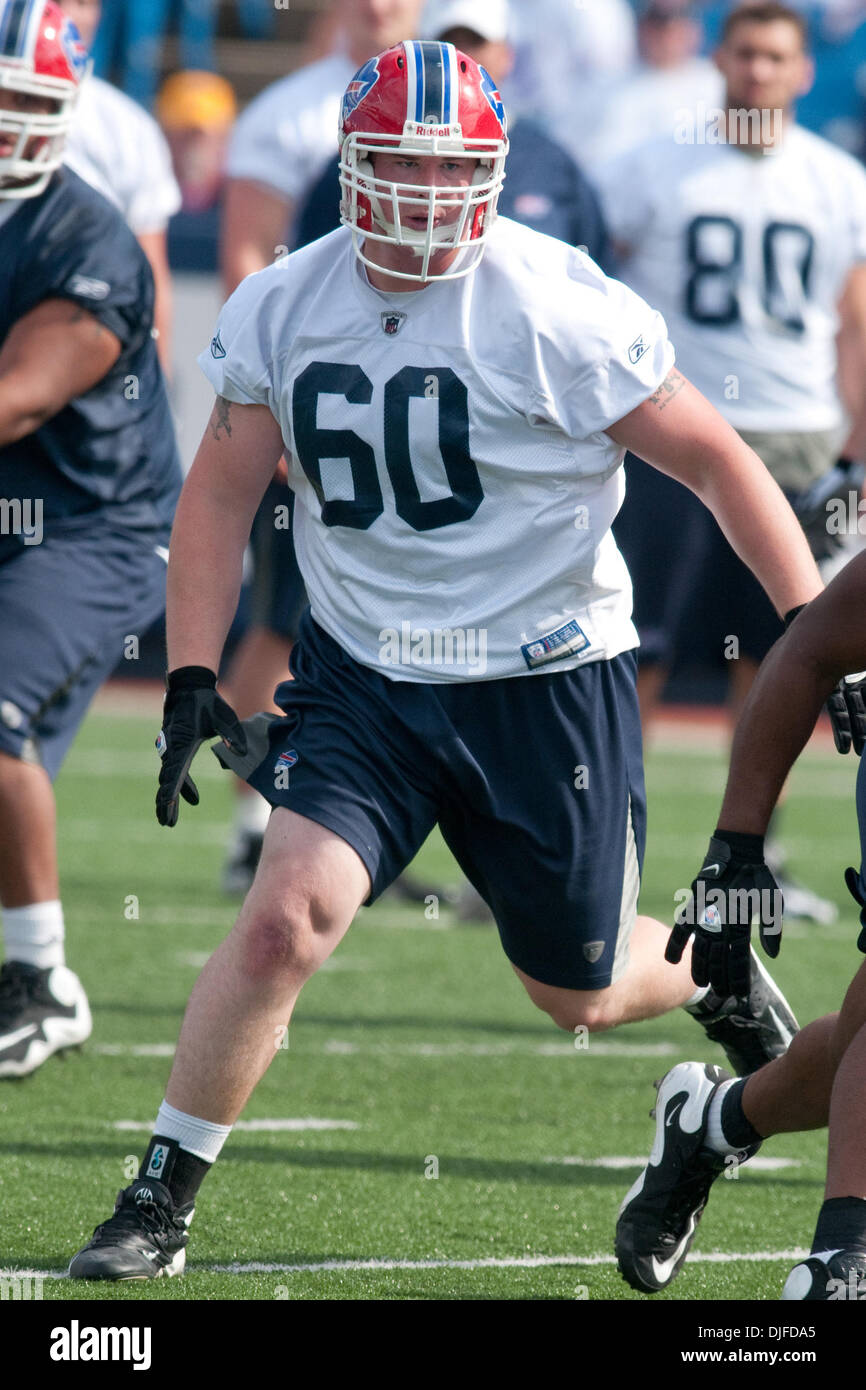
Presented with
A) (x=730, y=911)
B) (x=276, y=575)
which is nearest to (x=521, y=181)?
(x=276, y=575)

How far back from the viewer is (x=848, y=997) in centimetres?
280

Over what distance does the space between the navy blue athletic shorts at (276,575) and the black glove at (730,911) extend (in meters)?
3.29

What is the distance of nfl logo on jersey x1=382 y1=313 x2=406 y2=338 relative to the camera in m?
3.22

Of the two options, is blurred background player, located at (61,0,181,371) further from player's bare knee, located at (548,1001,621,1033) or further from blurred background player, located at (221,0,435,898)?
player's bare knee, located at (548,1001,621,1033)

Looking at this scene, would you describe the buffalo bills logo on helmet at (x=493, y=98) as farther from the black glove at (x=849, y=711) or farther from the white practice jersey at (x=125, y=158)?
the white practice jersey at (x=125, y=158)

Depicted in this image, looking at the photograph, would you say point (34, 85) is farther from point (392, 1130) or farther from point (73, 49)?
point (392, 1130)

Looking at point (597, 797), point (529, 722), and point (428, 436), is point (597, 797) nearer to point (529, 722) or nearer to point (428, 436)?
point (529, 722)

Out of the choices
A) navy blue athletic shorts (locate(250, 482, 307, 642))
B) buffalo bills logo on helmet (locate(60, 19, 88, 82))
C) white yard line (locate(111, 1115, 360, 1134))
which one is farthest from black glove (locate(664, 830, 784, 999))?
navy blue athletic shorts (locate(250, 482, 307, 642))

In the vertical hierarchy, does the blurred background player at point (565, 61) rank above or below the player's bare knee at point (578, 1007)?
below

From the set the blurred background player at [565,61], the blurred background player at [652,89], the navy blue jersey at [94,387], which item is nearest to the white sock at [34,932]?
the navy blue jersey at [94,387]

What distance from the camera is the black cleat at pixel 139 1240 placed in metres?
2.99

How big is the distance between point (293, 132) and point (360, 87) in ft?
10.4

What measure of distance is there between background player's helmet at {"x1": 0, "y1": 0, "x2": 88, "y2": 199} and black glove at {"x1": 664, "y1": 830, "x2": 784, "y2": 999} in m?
2.21
